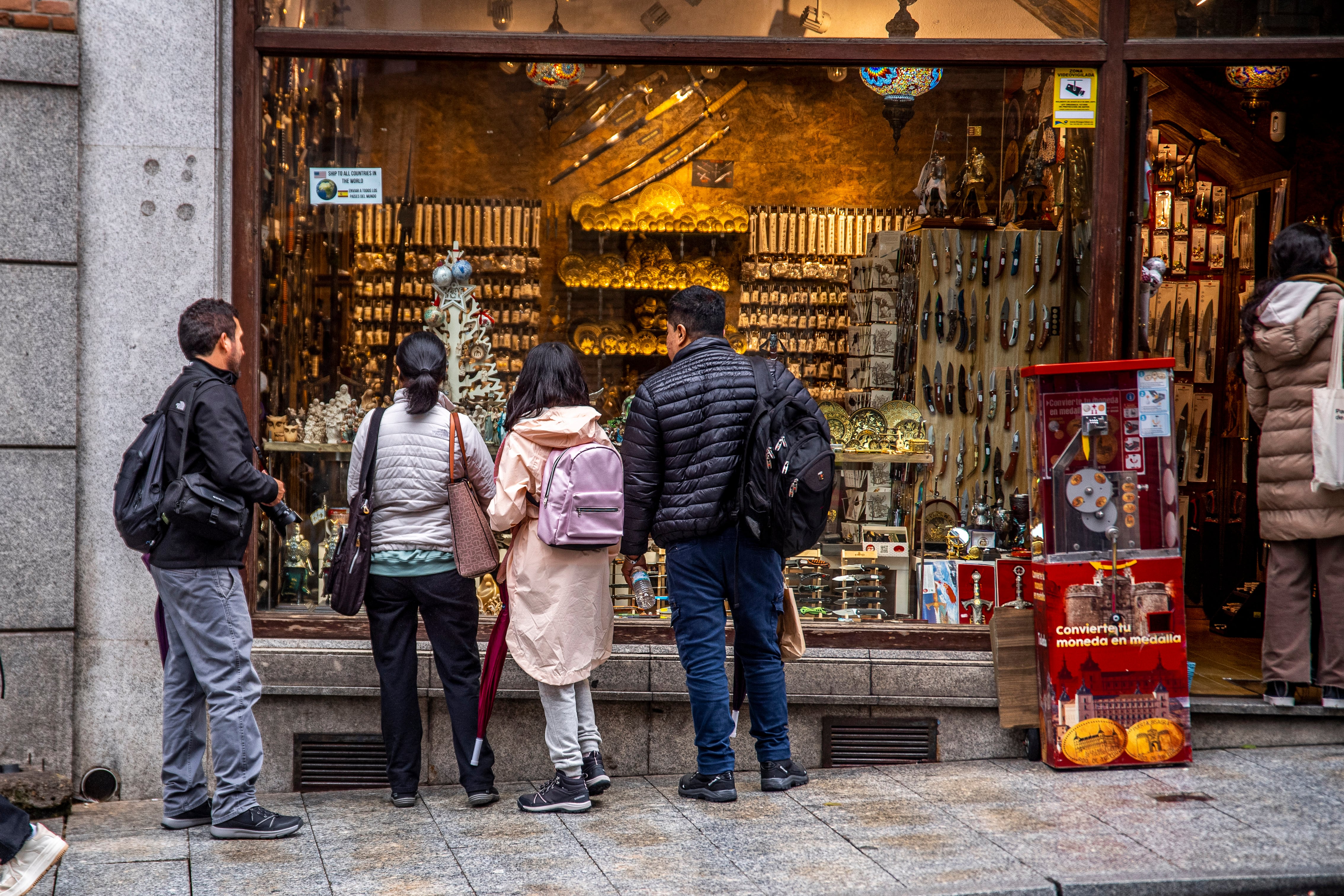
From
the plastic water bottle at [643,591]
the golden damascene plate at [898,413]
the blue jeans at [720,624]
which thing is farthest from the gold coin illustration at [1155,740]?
the plastic water bottle at [643,591]

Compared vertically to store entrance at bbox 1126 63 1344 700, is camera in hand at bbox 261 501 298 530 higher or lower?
lower

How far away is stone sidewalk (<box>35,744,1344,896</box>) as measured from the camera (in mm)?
4559

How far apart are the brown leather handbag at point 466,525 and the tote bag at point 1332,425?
383 cm

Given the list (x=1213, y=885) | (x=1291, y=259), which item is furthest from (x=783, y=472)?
(x=1291, y=259)

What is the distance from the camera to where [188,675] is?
17.3 feet

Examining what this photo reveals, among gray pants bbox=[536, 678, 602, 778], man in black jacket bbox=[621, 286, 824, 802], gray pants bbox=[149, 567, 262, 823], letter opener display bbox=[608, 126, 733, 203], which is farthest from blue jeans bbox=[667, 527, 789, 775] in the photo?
letter opener display bbox=[608, 126, 733, 203]

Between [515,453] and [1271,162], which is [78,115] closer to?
[515,453]

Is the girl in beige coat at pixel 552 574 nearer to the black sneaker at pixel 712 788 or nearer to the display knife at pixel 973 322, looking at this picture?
the black sneaker at pixel 712 788

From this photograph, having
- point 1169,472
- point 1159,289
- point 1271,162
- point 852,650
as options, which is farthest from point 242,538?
point 1271,162

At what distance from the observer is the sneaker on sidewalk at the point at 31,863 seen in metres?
4.09

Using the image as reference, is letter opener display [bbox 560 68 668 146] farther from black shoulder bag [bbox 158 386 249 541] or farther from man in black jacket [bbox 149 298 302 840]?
black shoulder bag [bbox 158 386 249 541]

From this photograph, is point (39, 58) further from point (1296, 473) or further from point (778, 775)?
point (1296, 473)

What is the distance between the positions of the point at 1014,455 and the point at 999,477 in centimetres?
15

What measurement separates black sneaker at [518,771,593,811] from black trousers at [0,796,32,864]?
202cm
